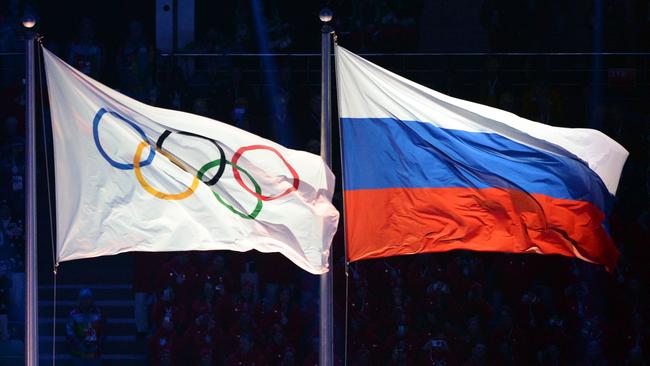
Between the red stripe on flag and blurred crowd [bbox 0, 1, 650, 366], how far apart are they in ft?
15.7

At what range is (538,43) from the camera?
Result: 794 inches

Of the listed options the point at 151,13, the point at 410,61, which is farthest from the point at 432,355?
the point at 151,13

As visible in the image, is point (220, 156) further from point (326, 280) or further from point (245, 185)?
point (326, 280)

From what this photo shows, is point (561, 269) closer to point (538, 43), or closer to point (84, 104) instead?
point (538, 43)

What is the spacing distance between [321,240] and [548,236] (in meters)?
1.88

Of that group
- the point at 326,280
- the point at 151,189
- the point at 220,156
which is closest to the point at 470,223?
the point at 326,280

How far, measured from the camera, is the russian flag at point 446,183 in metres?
10.8

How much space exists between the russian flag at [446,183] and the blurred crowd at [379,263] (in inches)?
190

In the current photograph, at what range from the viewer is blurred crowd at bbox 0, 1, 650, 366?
16.3 metres

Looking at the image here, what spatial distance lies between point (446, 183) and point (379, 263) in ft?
20.6

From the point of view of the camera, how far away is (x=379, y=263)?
17078 mm

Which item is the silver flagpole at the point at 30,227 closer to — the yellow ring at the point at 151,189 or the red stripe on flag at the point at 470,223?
the yellow ring at the point at 151,189

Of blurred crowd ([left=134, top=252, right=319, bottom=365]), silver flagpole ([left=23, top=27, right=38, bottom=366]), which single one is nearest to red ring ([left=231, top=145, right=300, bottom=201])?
silver flagpole ([left=23, top=27, right=38, bottom=366])

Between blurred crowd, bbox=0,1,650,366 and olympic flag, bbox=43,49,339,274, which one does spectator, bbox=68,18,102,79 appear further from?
olympic flag, bbox=43,49,339,274
